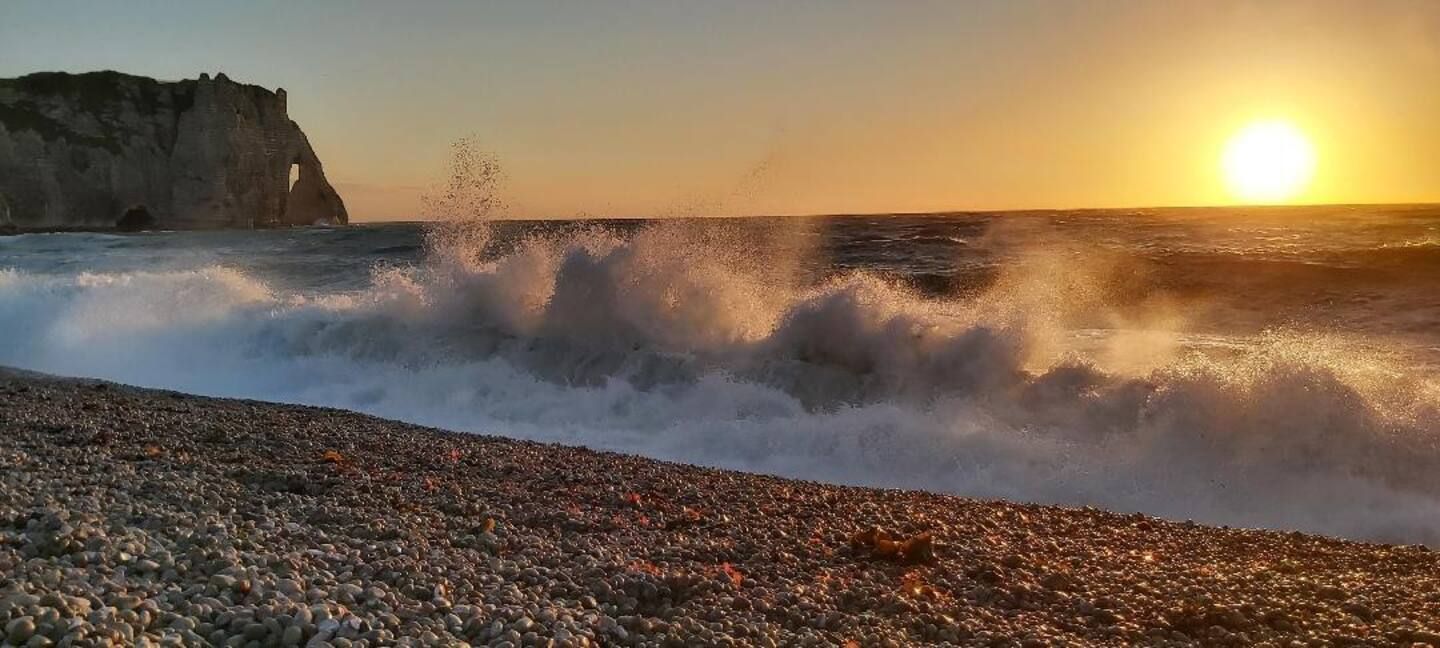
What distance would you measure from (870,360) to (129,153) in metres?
61.5

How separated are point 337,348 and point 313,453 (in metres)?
7.07

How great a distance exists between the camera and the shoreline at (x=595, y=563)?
3348mm

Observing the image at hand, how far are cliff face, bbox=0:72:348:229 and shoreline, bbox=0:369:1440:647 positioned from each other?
5930cm

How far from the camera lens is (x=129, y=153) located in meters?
58.4

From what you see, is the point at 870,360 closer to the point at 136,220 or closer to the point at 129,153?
the point at 136,220

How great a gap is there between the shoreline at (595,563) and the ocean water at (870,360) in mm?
1764

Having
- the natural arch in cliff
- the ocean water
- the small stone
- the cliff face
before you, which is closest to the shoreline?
the small stone

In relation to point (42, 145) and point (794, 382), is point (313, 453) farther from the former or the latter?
point (42, 145)

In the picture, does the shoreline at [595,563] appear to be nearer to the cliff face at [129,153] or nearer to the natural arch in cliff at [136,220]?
the cliff face at [129,153]

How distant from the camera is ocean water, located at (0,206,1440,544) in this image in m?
7.88

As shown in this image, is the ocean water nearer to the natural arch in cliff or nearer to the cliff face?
the cliff face

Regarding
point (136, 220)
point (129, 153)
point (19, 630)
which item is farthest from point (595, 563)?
point (129, 153)

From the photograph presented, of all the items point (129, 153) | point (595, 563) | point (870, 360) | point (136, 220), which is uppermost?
point (129, 153)

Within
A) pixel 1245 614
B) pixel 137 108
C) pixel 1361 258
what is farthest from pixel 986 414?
pixel 137 108
